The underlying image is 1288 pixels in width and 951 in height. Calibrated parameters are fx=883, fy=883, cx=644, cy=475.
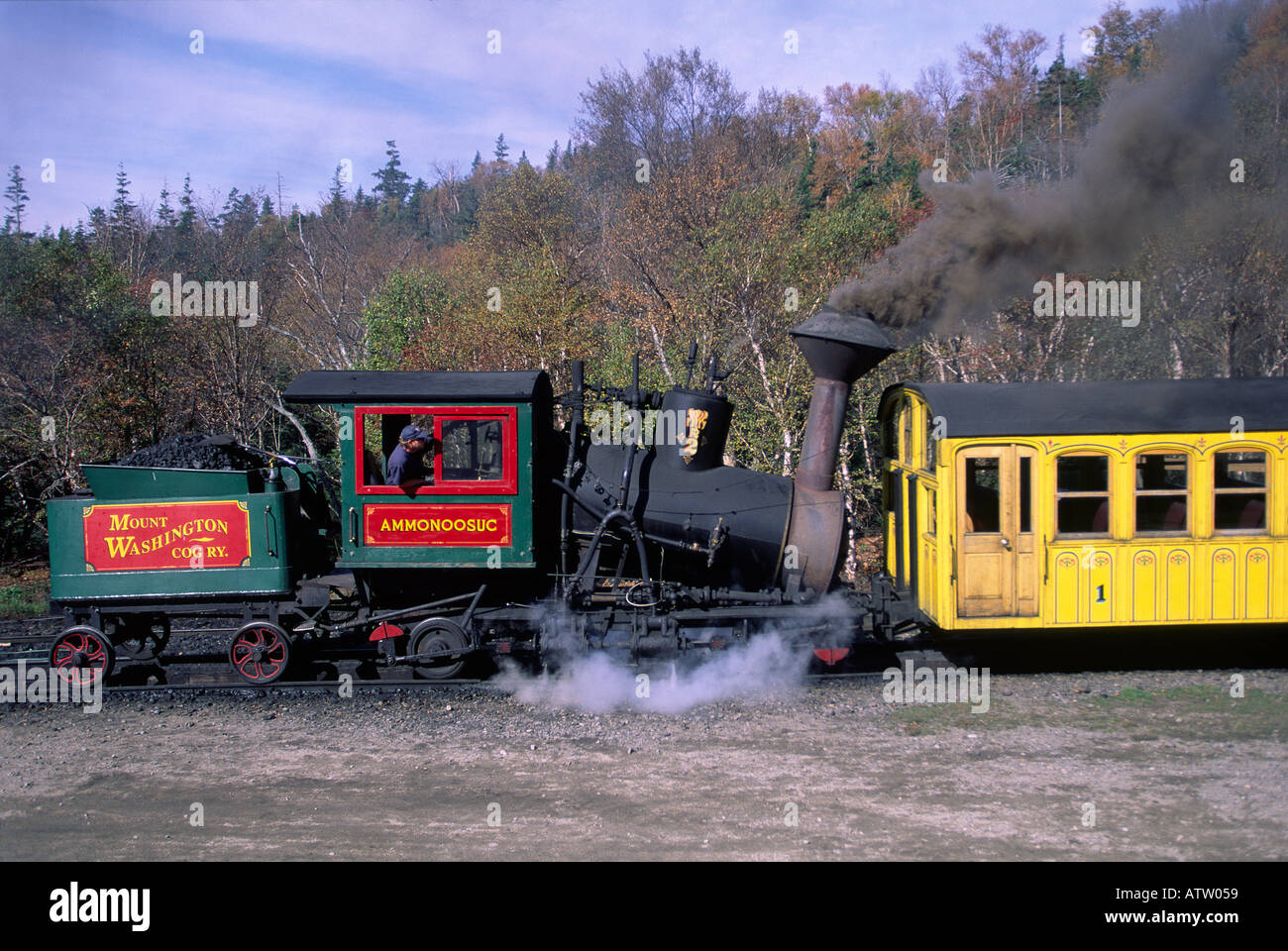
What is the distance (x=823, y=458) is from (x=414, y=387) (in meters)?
4.00

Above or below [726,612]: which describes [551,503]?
above

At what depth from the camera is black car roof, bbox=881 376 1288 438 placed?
8.07 metres

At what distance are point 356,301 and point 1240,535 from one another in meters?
30.2

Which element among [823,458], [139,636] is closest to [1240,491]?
[823,458]

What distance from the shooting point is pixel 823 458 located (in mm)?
8562

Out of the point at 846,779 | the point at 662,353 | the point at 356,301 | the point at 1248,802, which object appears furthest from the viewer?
the point at 356,301

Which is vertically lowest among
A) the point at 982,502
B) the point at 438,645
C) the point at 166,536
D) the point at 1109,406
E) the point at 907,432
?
the point at 438,645

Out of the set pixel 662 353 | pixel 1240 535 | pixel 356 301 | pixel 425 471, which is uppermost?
pixel 356 301

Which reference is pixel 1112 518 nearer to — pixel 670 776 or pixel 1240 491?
pixel 1240 491

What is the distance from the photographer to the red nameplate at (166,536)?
8.59 metres
